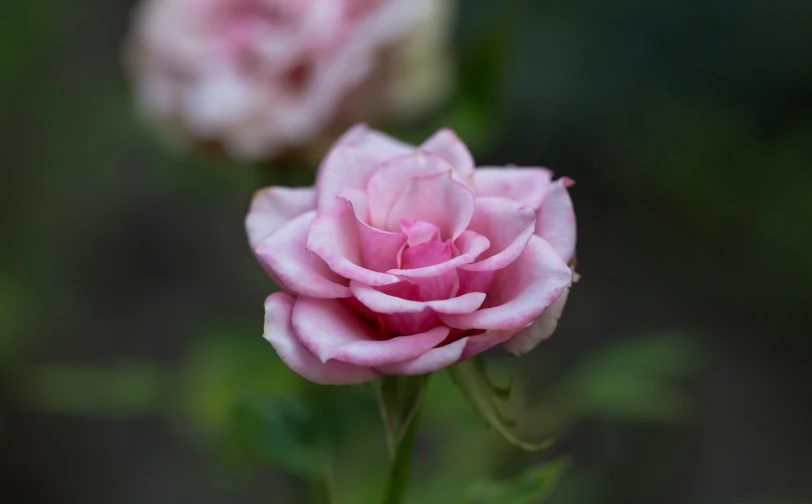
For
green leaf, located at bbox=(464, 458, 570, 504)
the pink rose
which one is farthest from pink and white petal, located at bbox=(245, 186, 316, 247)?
green leaf, located at bbox=(464, 458, 570, 504)

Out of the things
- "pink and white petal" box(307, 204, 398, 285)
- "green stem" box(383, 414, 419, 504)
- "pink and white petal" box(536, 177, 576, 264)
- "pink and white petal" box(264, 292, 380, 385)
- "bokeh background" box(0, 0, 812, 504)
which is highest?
"pink and white petal" box(536, 177, 576, 264)

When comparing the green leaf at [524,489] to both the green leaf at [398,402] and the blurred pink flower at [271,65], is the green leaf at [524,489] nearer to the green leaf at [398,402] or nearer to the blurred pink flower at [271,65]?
the green leaf at [398,402]

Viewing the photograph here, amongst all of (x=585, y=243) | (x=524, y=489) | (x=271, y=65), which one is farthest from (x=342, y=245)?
(x=585, y=243)

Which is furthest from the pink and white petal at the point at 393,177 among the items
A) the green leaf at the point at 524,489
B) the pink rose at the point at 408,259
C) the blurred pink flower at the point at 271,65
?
the blurred pink flower at the point at 271,65

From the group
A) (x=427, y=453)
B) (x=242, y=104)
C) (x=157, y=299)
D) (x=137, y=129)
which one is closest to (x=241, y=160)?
(x=242, y=104)

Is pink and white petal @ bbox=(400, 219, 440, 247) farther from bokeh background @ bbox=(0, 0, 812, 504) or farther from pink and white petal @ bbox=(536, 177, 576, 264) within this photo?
bokeh background @ bbox=(0, 0, 812, 504)

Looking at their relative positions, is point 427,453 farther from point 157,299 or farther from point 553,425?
point 157,299

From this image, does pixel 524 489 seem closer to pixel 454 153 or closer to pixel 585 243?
pixel 454 153
